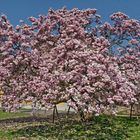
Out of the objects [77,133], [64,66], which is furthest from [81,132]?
[64,66]

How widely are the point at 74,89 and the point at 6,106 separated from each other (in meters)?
4.99

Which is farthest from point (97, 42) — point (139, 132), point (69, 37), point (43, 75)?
point (139, 132)

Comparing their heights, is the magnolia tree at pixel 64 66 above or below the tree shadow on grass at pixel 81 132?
above

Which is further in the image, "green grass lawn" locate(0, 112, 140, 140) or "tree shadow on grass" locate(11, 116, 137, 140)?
"tree shadow on grass" locate(11, 116, 137, 140)

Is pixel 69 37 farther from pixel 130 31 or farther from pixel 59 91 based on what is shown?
pixel 130 31

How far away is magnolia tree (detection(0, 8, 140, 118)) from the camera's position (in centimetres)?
2002

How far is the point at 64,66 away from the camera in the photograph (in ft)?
68.9

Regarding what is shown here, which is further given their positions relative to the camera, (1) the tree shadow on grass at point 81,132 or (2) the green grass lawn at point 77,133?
(1) the tree shadow on grass at point 81,132

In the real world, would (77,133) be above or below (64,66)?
below

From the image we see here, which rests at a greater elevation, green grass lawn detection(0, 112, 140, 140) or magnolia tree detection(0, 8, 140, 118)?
magnolia tree detection(0, 8, 140, 118)

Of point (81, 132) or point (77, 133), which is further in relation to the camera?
point (81, 132)

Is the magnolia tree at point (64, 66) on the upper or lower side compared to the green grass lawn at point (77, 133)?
upper

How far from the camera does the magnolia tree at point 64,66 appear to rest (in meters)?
20.0

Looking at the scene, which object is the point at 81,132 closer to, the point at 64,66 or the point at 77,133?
the point at 77,133
